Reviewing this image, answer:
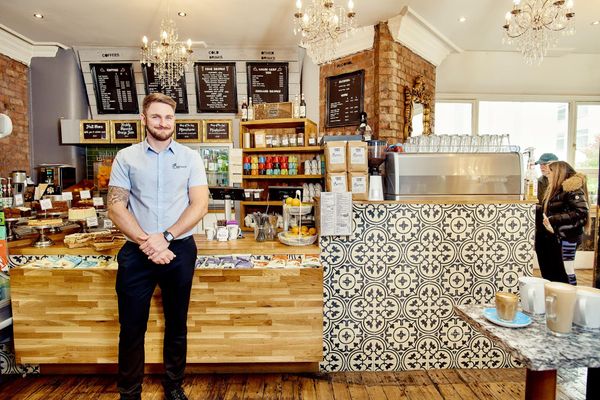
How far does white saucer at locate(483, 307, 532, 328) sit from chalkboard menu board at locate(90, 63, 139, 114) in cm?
567

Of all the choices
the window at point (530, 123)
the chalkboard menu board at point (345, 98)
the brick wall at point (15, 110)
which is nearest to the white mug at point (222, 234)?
the chalkboard menu board at point (345, 98)

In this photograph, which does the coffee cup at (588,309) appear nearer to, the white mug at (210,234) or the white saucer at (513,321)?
the white saucer at (513,321)

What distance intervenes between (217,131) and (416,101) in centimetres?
282

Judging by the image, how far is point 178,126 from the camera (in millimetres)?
5449

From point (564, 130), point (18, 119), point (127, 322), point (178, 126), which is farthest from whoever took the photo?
point (564, 130)

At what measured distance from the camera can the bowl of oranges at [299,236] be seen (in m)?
2.61

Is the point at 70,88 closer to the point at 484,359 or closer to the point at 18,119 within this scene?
the point at 18,119

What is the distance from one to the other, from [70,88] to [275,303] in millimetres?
4972

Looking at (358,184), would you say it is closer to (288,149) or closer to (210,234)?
(210,234)

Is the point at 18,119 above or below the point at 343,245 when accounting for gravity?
above

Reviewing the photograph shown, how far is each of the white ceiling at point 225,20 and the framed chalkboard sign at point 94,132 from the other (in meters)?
1.12

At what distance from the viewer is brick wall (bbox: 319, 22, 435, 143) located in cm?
463

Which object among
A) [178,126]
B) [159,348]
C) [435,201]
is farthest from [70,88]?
[435,201]

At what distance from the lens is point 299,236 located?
2.65m
